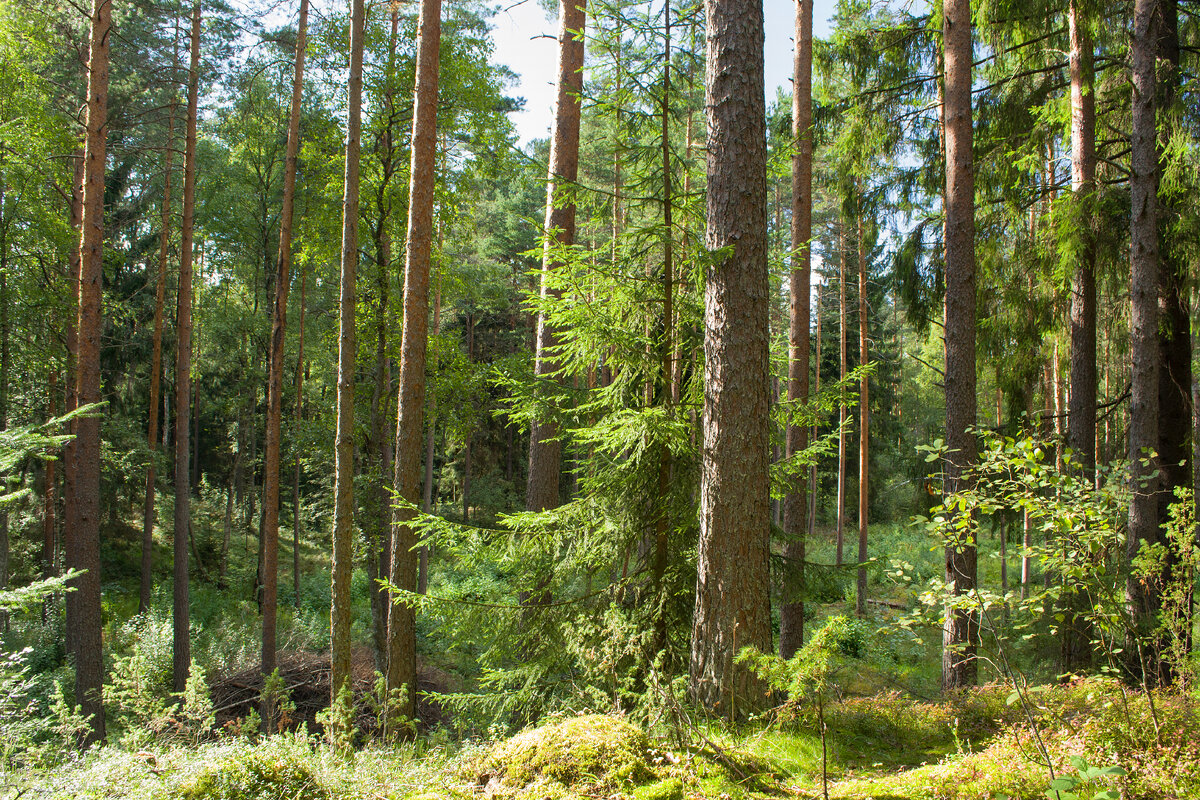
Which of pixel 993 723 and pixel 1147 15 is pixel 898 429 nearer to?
pixel 1147 15

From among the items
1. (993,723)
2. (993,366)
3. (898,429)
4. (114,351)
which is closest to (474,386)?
(993,366)

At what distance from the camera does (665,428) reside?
4.30 metres

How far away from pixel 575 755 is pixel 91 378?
7.63 meters

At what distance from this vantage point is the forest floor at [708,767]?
254 centimetres

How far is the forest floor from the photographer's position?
2541 mm

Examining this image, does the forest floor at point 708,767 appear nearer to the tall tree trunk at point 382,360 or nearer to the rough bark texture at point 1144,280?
the rough bark texture at point 1144,280

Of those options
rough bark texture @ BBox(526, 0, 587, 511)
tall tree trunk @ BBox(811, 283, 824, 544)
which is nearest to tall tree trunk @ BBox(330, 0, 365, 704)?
rough bark texture @ BBox(526, 0, 587, 511)

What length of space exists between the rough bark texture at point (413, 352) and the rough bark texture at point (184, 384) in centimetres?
514

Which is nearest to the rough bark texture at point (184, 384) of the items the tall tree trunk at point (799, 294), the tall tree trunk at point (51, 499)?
the tall tree trunk at point (51, 499)

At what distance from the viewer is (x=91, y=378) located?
292 inches

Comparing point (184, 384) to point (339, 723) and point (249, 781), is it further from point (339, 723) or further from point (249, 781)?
point (249, 781)

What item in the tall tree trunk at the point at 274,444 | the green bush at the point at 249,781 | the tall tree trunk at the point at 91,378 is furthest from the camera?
the tall tree trunk at the point at 274,444

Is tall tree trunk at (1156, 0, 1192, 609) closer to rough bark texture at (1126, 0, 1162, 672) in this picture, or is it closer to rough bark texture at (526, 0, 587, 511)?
rough bark texture at (1126, 0, 1162, 672)

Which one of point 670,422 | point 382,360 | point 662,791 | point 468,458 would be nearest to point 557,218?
point 670,422
